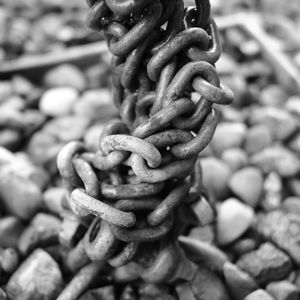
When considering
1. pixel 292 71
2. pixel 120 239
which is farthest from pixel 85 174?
pixel 292 71

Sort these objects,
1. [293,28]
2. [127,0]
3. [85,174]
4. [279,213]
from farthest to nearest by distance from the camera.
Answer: [293,28] → [279,213] → [85,174] → [127,0]

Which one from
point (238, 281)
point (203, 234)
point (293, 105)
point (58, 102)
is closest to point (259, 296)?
point (238, 281)

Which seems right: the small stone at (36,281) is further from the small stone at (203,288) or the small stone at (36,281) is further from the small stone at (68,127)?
the small stone at (68,127)

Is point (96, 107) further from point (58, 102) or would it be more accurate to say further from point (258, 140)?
point (258, 140)

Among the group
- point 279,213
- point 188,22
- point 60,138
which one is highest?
point 188,22

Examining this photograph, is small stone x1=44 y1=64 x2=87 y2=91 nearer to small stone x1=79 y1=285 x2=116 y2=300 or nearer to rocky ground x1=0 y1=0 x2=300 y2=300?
rocky ground x1=0 y1=0 x2=300 y2=300

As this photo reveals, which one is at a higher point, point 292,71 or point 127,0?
point 127,0

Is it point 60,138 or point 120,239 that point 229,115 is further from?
point 120,239
